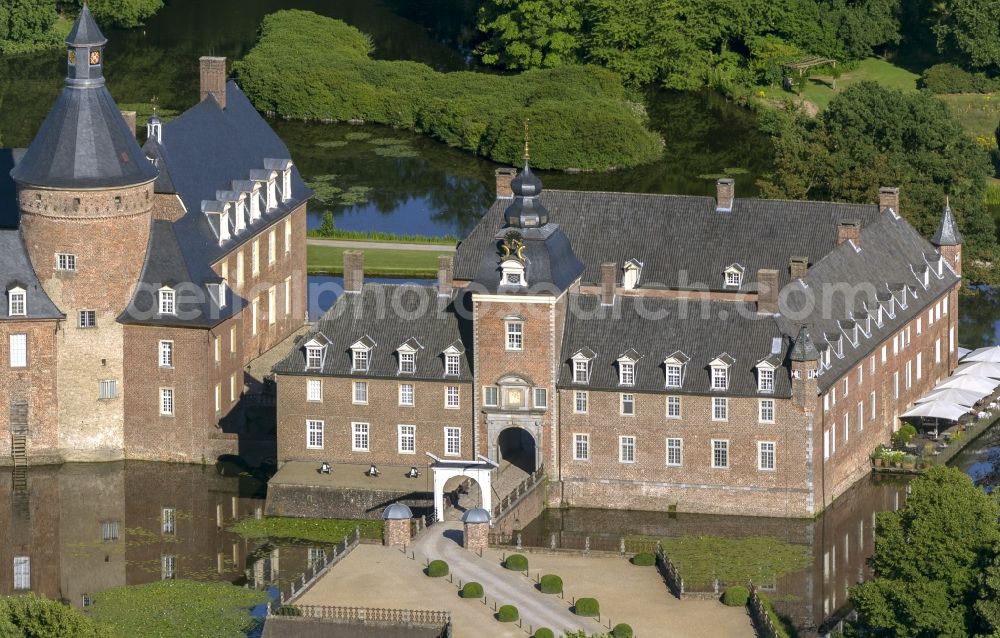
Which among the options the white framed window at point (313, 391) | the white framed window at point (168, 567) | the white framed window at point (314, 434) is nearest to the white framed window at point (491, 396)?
the white framed window at point (313, 391)

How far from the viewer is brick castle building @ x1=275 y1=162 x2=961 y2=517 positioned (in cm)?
13200

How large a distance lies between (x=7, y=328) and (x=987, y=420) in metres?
46.6

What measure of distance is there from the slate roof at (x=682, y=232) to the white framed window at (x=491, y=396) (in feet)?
45.3

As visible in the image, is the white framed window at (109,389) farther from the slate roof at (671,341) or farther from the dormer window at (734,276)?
the dormer window at (734,276)

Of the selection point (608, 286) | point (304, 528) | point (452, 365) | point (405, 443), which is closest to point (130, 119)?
point (452, 365)

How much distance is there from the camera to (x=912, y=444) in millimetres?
141125

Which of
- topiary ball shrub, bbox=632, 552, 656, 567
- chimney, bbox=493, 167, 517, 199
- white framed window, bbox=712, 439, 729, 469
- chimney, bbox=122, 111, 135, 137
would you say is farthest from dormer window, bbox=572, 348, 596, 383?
chimney, bbox=122, 111, 135, 137

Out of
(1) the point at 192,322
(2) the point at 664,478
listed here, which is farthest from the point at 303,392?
(2) the point at 664,478

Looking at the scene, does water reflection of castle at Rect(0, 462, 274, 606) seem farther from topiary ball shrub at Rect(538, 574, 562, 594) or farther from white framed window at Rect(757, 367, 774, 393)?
white framed window at Rect(757, 367, 774, 393)

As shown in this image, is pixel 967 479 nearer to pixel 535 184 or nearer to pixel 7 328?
pixel 535 184

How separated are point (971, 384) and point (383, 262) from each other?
40.7 m

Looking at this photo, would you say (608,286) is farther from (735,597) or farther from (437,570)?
(735,597)

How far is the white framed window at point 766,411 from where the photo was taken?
131500 mm

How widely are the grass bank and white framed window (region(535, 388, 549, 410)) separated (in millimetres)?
8625
